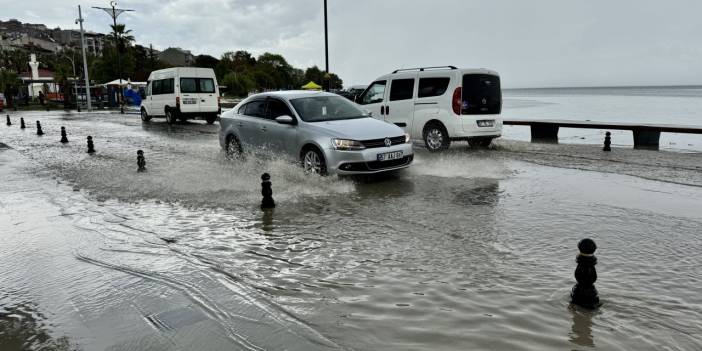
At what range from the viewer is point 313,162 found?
8.91m

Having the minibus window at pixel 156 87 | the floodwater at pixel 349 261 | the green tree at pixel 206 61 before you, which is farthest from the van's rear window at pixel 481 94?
the green tree at pixel 206 61

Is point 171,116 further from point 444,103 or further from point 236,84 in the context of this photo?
point 236,84

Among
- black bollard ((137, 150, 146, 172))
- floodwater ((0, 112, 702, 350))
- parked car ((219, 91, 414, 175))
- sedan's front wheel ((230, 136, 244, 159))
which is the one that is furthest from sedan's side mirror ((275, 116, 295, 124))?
black bollard ((137, 150, 146, 172))

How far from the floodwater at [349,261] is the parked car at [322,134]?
380 mm

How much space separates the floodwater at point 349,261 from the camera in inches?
137

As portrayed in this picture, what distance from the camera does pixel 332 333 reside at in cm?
346

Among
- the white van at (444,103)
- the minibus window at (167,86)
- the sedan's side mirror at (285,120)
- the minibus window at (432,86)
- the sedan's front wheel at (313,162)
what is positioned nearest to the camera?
the sedan's front wheel at (313,162)

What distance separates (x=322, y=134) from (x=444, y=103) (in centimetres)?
503

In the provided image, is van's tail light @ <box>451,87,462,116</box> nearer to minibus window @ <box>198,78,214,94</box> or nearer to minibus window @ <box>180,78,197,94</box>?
minibus window @ <box>198,78,214,94</box>

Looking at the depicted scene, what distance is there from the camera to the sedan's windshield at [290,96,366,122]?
30.7 feet

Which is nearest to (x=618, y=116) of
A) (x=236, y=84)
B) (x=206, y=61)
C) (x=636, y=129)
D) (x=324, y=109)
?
(x=636, y=129)

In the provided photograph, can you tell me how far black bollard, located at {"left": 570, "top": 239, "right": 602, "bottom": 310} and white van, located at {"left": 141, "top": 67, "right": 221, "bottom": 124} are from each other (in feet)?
71.5

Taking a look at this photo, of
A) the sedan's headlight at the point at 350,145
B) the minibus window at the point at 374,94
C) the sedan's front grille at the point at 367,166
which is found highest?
the minibus window at the point at 374,94

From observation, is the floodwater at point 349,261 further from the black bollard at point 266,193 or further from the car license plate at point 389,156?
the car license plate at point 389,156
